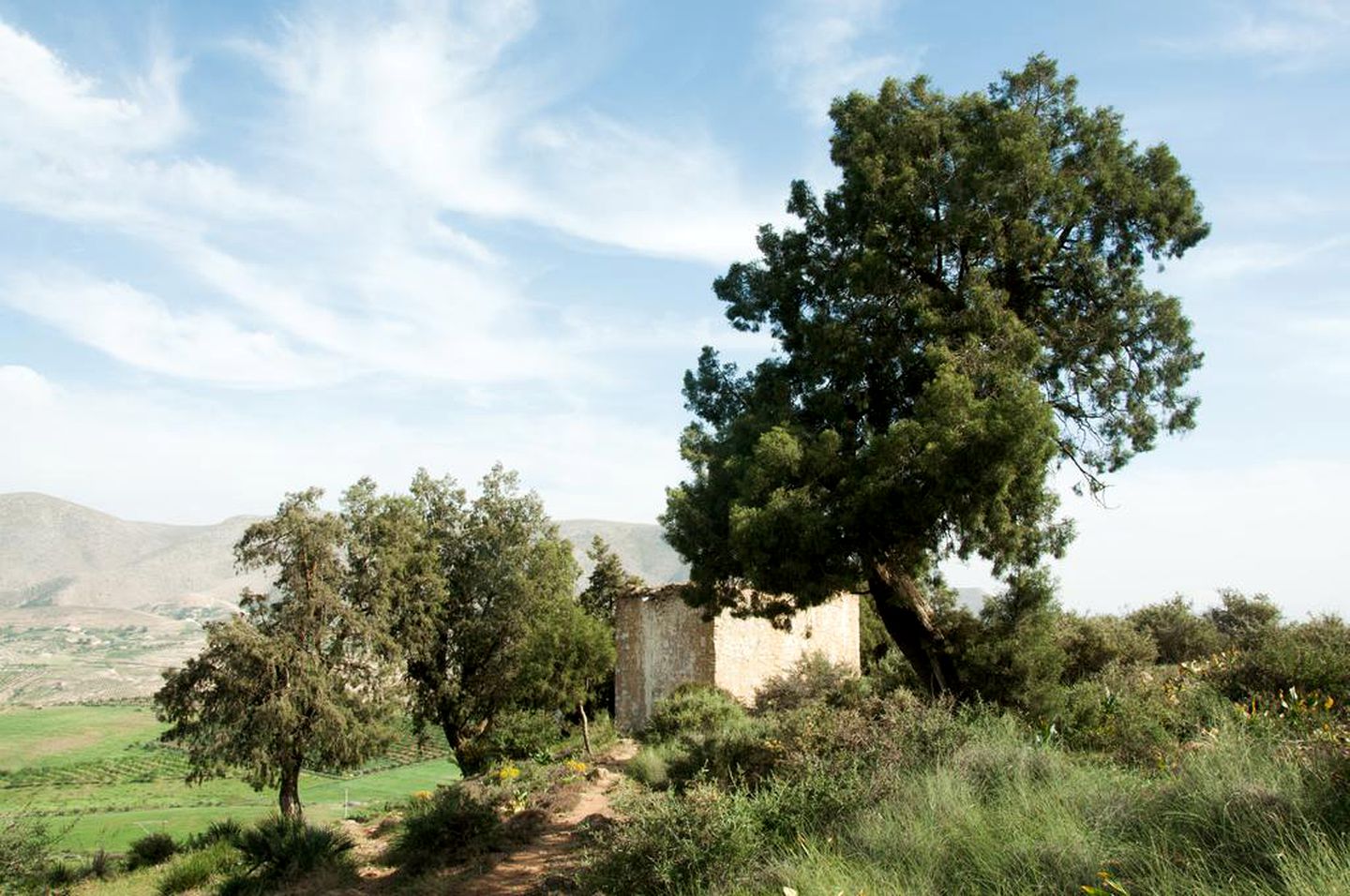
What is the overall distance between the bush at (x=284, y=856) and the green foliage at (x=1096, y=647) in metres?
14.8

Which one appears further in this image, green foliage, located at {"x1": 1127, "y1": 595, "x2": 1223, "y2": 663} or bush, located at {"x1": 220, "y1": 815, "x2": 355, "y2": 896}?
green foliage, located at {"x1": 1127, "y1": 595, "x2": 1223, "y2": 663}

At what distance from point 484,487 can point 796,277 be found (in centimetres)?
1825

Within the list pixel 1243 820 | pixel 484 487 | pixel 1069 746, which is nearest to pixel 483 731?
pixel 484 487

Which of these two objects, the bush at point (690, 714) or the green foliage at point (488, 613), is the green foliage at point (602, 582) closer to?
the green foliage at point (488, 613)

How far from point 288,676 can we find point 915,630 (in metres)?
15.8

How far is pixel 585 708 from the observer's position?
32.3m

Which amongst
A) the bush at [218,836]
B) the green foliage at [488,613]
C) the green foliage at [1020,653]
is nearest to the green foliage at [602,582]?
the green foliage at [488,613]

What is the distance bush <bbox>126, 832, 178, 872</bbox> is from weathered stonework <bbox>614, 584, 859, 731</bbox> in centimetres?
1183

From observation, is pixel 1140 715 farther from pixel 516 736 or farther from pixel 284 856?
pixel 516 736

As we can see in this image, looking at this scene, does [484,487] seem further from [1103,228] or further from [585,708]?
[1103,228]

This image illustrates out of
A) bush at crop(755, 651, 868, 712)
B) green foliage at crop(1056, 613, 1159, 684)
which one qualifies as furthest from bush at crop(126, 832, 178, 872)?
green foliage at crop(1056, 613, 1159, 684)

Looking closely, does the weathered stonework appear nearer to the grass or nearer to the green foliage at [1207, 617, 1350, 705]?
the green foliage at [1207, 617, 1350, 705]

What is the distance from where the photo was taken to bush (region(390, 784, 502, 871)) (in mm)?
11727

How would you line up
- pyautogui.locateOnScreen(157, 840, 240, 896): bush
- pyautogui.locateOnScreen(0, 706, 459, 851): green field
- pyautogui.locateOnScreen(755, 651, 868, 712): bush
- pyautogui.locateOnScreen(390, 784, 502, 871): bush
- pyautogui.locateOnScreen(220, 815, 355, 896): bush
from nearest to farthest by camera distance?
pyautogui.locateOnScreen(390, 784, 502, 871): bush → pyautogui.locateOnScreen(220, 815, 355, 896): bush → pyautogui.locateOnScreen(157, 840, 240, 896): bush → pyautogui.locateOnScreen(755, 651, 868, 712): bush → pyautogui.locateOnScreen(0, 706, 459, 851): green field
